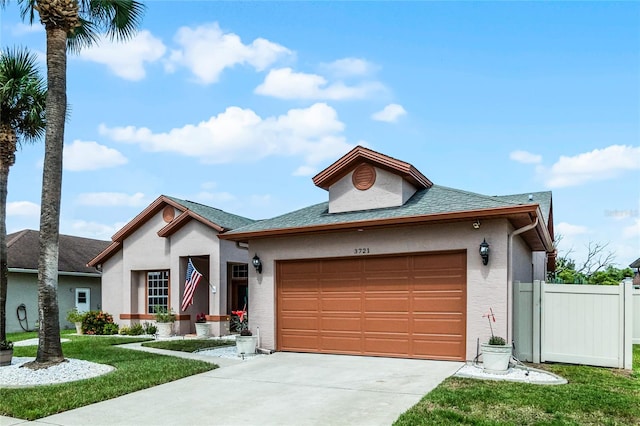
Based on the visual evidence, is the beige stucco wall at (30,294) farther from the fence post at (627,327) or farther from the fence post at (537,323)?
the fence post at (627,327)

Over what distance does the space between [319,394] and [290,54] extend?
10273 mm

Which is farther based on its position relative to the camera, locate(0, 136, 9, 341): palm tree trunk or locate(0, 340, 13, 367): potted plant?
locate(0, 136, 9, 341): palm tree trunk

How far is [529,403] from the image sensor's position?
7309 millimetres

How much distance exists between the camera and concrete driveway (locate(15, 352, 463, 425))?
6.91 metres

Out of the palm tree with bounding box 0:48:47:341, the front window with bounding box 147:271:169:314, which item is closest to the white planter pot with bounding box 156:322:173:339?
the front window with bounding box 147:271:169:314

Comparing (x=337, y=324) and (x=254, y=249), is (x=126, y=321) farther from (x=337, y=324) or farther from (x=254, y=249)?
(x=337, y=324)

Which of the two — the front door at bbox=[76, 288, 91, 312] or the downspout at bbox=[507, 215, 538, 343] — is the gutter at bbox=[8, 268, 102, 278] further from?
the downspout at bbox=[507, 215, 538, 343]

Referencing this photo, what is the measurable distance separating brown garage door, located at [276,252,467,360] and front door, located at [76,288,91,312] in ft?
58.4

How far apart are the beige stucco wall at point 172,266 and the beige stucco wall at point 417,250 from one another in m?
4.93

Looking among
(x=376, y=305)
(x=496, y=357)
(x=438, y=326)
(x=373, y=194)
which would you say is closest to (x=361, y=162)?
(x=373, y=194)

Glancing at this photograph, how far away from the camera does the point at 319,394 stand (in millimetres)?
8156

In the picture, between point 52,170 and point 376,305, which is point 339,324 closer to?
point 376,305

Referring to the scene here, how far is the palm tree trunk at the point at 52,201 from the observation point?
10688 millimetres

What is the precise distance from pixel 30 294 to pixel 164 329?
10101 mm
